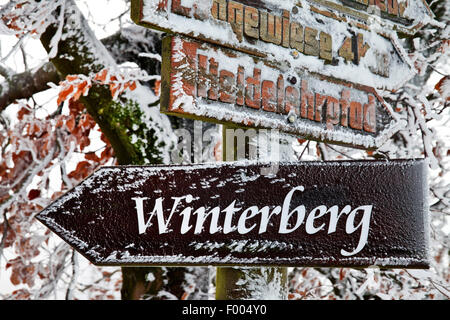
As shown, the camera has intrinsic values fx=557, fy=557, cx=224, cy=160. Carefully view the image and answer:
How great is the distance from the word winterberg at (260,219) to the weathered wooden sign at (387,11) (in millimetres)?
791

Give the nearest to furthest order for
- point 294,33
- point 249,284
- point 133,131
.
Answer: point 249,284 → point 294,33 → point 133,131

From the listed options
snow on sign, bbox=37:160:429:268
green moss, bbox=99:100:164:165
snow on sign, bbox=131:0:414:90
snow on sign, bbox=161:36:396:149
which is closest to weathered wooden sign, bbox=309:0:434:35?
snow on sign, bbox=131:0:414:90

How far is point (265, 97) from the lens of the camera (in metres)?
1.86

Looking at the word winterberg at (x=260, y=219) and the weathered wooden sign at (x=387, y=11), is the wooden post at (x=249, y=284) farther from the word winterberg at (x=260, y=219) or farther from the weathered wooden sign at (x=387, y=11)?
the weathered wooden sign at (x=387, y=11)

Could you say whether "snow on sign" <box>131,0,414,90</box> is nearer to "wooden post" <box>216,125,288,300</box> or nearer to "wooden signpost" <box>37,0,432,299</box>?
"wooden signpost" <box>37,0,432,299</box>

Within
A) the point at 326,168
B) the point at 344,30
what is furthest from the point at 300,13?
the point at 326,168

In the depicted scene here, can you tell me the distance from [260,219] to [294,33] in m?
0.70

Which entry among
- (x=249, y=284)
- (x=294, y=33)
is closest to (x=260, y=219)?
(x=249, y=284)

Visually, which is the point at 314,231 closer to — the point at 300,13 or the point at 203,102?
the point at 203,102

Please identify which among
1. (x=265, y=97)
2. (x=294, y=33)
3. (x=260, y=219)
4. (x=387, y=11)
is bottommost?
(x=260, y=219)

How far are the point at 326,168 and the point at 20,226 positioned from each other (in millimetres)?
5348

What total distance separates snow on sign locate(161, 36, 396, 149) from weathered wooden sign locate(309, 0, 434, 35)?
0.95ft

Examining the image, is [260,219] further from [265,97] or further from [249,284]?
[265,97]
